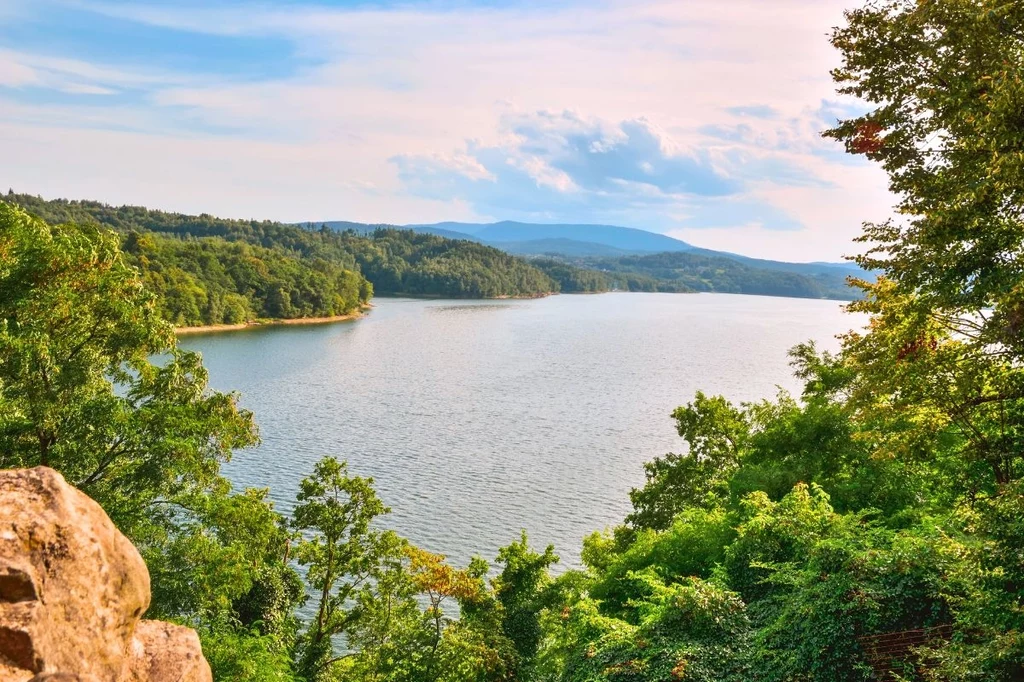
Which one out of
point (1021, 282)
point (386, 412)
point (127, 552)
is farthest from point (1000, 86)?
point (386, 412)

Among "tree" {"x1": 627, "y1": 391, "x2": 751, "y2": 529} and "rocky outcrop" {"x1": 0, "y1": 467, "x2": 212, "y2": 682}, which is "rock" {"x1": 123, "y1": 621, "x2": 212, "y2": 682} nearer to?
"rocky outcrop" {"x1": 0, "y1": 467, "x2": 212, "y2": 682}

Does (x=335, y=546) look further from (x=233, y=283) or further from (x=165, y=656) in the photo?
(x=233, y=283)

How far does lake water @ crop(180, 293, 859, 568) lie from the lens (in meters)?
33.2

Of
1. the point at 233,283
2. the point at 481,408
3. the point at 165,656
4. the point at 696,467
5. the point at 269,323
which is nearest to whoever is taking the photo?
the point at 165,656

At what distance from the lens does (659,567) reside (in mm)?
16828

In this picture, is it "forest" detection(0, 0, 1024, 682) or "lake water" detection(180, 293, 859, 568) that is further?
"lake water" detection(180, 293, 859, 568)

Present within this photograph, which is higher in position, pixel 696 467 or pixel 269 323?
pixel 269 323

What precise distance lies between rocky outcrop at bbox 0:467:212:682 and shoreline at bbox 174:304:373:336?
88.3 meters

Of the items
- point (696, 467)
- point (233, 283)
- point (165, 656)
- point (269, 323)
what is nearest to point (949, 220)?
point (165, 656)

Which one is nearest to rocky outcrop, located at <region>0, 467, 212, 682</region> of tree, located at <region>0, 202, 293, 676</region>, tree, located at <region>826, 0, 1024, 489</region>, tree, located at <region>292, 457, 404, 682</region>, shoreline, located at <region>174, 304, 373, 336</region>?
tree, located at <region>0, 202, 293, 676</region>

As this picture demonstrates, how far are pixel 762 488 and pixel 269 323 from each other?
102m

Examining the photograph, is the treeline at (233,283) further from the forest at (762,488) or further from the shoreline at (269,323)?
the forest at (762,488)

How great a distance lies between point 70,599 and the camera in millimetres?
5652

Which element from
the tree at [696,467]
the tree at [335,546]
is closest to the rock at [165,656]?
the tree at [335,546]
